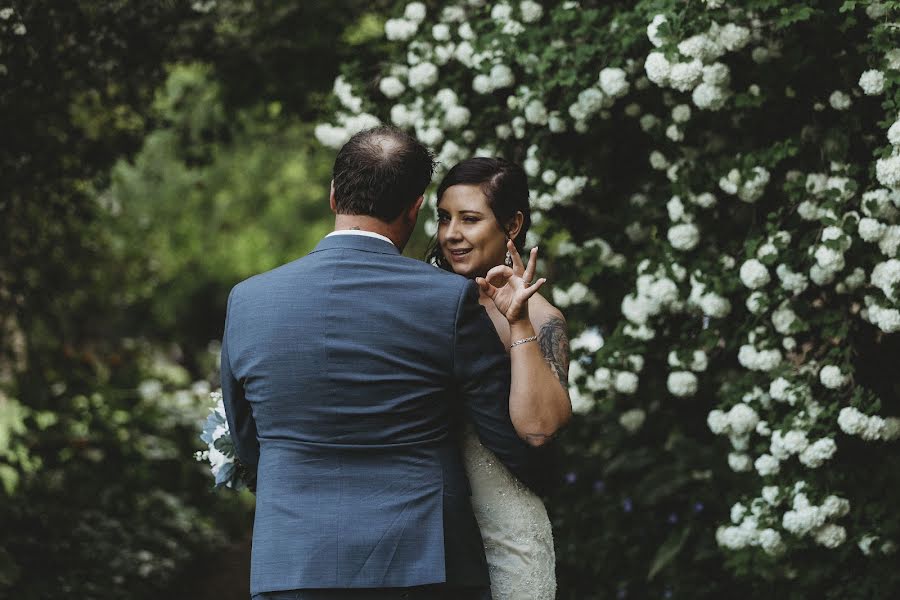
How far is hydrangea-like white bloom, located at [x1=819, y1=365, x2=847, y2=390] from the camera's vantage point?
12.1ft

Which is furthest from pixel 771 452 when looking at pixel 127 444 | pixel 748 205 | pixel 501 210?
pixel 127 444

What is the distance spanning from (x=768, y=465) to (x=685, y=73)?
148cm

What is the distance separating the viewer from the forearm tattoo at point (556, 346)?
8.77ft

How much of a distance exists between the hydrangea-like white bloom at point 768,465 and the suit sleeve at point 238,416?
2.03m

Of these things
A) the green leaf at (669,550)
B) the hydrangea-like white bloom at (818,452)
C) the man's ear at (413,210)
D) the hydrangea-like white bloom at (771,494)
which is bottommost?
the green leaf at (669,550)

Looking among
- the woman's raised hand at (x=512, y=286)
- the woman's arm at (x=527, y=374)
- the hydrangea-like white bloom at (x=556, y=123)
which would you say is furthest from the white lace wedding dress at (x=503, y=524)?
the hydrangea-like white bloom at (x=556, y=123)

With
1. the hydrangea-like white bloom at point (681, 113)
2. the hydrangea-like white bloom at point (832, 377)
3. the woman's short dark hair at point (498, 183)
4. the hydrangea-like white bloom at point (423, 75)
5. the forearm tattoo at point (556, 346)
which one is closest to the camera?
the forearm tattoo at point (556, 346)

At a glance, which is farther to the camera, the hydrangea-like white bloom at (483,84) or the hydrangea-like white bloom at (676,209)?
the hydrangea-like white bloom at (483,84)

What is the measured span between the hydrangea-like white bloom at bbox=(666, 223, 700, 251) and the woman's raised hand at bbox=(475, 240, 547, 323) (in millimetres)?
1694

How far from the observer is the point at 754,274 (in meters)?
3.82

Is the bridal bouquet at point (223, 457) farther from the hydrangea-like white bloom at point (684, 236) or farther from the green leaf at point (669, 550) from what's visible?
the green leaf at point (669, 550)

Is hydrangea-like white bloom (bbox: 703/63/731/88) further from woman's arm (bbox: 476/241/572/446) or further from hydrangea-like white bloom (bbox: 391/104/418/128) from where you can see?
woman's arm (bbox: 476/241/572/446)

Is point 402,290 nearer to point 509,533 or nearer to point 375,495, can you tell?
point 375,495

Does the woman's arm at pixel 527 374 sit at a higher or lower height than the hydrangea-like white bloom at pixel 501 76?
lower
